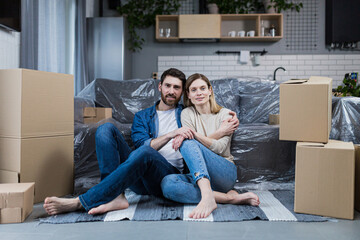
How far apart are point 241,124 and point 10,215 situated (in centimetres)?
175

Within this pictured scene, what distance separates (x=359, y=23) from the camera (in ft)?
13.9

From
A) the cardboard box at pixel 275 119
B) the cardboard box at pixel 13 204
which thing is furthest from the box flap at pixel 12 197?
the cardboard box at pixel 275 119

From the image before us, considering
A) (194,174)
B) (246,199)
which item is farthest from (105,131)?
(246,199)

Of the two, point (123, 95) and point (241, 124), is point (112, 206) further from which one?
point (123, 95)

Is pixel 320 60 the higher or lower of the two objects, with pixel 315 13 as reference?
lower

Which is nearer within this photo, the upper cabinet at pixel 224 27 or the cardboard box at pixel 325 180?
the cardboard box at pixel 325 180

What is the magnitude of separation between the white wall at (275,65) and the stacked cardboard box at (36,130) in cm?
286

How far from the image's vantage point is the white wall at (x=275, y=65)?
4.49 meters

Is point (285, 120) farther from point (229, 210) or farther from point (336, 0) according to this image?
point (336, 0)

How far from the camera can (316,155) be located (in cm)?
157

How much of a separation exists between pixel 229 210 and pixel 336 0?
373 centimetres

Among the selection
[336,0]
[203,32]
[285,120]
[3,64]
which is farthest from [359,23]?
[3,64]

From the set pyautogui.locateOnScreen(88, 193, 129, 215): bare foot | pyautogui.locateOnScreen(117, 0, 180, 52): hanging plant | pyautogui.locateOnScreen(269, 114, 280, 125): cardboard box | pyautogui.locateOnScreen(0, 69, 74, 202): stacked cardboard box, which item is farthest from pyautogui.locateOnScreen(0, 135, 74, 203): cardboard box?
pyautogui.locateOnScreen(117, 0, 180, 52): hanging plant

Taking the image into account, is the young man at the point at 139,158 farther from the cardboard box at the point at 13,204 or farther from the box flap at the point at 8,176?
the box flap at the point at 8,176
